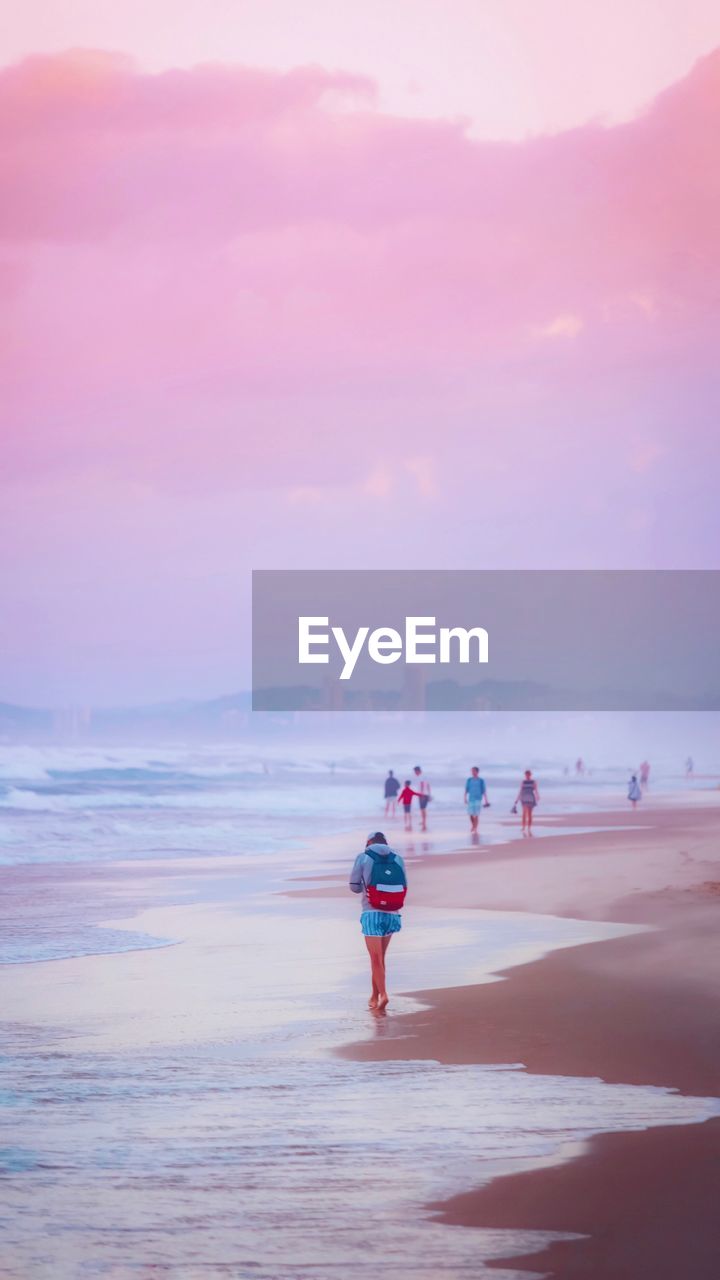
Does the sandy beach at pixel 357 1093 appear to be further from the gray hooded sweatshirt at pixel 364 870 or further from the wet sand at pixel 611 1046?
the gray hooded sweatshirt at pixel 364 870

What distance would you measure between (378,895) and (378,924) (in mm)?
255

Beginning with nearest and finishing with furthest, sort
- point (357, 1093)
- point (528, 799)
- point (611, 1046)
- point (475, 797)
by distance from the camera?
point (357, 1093)
point (611, 1046)
point (475, 797)
point (528, 799)

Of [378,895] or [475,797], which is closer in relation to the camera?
[378,895]

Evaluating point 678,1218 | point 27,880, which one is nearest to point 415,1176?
point 678,1218

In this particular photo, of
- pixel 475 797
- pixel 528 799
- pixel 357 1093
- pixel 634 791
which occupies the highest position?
pixel 475 797

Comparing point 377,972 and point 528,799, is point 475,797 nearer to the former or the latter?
point 528,799

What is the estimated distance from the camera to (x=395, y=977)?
13047 mm

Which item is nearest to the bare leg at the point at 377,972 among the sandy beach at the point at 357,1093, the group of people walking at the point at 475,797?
the sandy beach at the point at 357,1093

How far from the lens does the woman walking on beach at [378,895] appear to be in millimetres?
11383

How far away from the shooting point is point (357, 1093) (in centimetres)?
855

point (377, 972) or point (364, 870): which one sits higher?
point (364, 870)

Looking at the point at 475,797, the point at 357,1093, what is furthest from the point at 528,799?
the point at 357,1093

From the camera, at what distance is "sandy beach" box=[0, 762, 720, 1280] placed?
19.5 ft

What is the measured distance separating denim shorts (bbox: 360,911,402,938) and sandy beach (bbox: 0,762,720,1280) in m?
0.65
